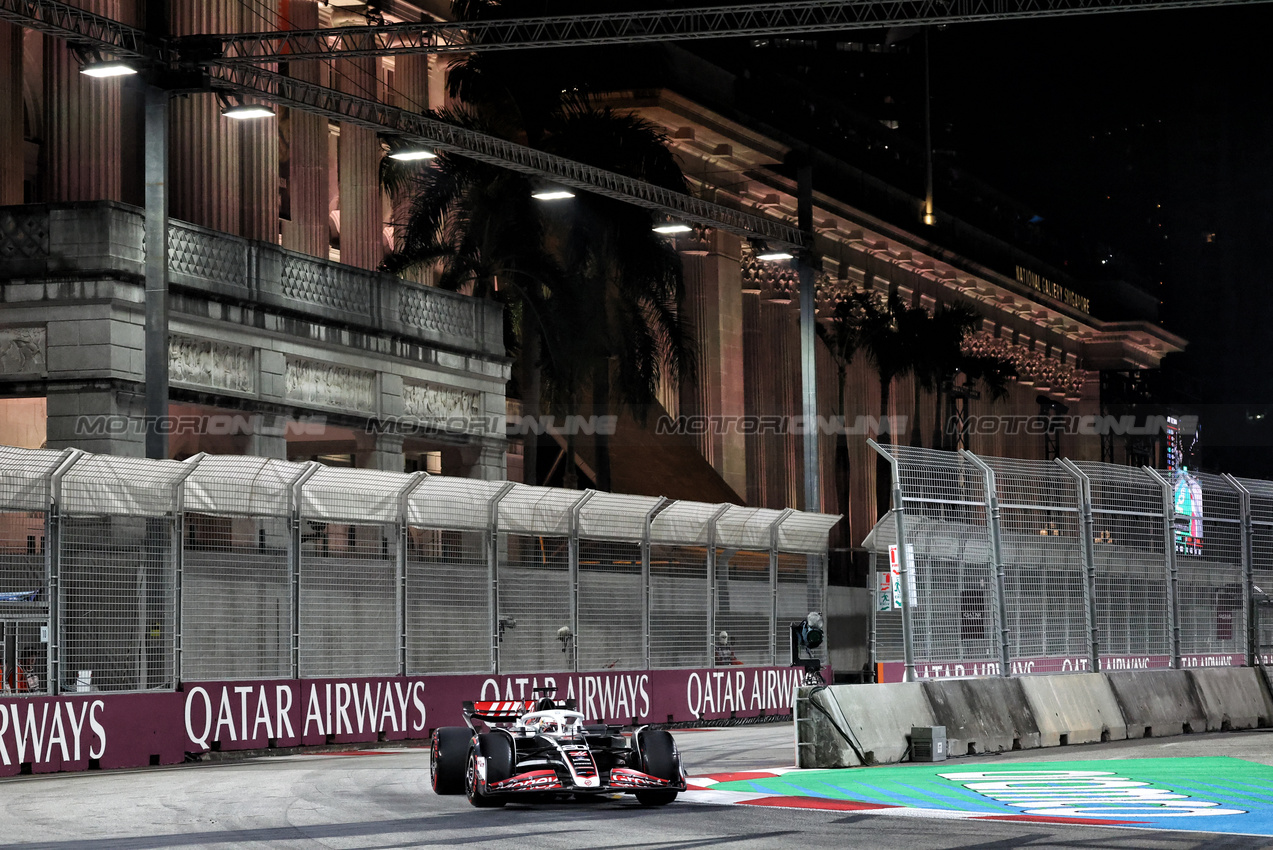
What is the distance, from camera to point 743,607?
2752 centimetres

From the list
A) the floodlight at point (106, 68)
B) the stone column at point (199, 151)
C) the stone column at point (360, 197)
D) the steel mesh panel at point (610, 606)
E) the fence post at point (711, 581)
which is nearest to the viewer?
the floodlight at point (106, 68)

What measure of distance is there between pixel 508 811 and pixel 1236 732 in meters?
11.4

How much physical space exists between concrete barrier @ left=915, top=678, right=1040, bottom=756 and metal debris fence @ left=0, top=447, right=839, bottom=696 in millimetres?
7148

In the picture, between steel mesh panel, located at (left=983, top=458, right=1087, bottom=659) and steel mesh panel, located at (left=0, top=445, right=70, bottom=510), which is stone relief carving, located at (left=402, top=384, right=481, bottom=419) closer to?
steel mesh panel, located at (left=0, top=445, right=70, bottom=510)

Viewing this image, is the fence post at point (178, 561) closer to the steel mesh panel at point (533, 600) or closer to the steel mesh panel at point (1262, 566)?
the steel mesh panel at point (533, 600)

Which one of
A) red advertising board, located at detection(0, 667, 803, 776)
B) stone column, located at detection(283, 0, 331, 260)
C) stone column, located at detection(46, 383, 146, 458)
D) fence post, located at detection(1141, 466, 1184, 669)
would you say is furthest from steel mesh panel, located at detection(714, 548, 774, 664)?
stone column, located at detection(283, 0, 331, 260)

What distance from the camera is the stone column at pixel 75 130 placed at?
33094 mm

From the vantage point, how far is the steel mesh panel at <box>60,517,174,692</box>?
58.0 ft

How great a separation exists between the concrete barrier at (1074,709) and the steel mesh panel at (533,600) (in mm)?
7265

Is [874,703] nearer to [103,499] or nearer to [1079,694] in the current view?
[1079,694]

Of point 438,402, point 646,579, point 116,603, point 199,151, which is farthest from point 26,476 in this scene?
point 438,402

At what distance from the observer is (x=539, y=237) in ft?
138

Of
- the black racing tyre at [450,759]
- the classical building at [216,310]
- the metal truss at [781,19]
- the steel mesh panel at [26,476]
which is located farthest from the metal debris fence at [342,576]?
the classical building at [216,310]

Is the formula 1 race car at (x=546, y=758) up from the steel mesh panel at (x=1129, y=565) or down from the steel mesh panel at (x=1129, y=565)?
down
